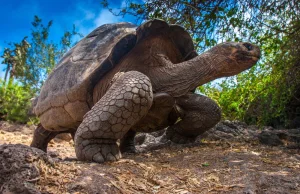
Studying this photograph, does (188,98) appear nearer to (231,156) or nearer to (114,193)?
(231,156)

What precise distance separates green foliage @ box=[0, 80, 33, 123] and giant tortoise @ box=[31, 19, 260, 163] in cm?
765

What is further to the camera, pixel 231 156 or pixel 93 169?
pixel 231 156

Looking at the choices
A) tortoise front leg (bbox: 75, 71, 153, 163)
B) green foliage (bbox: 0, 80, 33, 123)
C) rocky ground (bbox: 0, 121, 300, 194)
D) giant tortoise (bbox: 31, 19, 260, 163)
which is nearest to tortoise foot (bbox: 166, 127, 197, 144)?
giant tortoise (bbox: 31, 19, 260, 163)

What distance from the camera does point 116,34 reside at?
149 inches

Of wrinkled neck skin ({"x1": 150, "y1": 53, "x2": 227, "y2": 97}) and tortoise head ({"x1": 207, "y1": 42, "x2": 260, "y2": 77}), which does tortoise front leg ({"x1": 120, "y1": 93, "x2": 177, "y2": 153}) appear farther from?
tortoise head ({"x1": 207, "y1": 42, "x2": 260, "y2": 77})

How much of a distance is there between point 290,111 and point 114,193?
5.01 m

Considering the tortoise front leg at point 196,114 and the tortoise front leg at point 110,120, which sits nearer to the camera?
the tortoise front leg at point 110,120

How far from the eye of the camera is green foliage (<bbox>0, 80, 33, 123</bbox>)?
11373 mm

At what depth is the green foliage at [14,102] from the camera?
1137 cm

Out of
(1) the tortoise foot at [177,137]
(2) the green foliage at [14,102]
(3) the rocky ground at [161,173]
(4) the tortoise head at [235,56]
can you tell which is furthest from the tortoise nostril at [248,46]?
(2) the green foliage at [14,102]

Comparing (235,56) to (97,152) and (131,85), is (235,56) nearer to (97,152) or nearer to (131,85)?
(131,85)

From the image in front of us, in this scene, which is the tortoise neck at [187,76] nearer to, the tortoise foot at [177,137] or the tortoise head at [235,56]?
the tortoise head at [235,56]

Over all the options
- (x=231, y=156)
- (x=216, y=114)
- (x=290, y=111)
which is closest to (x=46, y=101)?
(x=216, y=114)

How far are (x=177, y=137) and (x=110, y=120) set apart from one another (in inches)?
63.0
